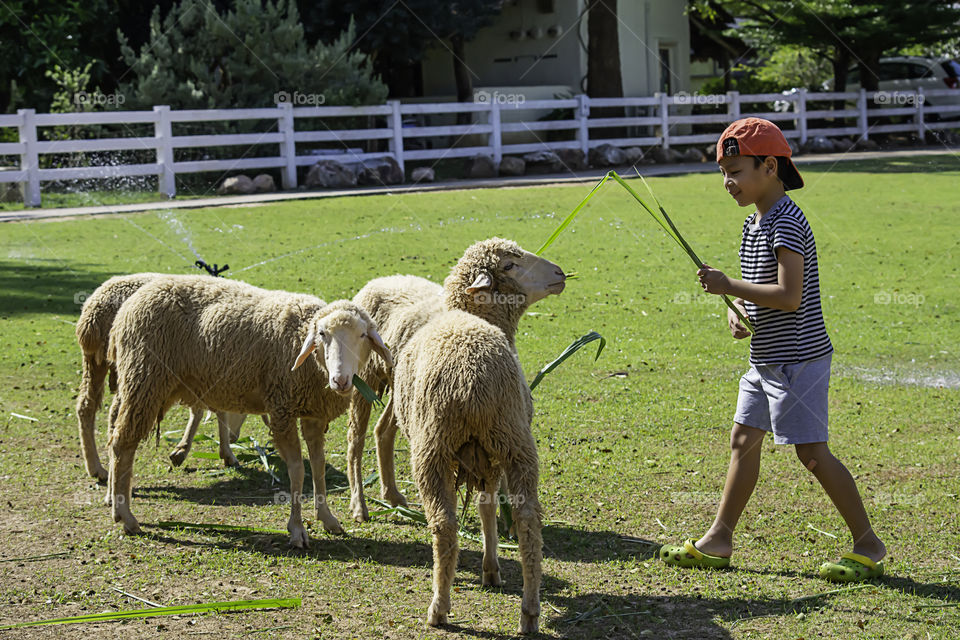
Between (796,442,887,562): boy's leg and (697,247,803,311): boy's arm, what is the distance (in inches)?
27.2

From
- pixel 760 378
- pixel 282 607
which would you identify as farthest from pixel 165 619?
pixel 760 378

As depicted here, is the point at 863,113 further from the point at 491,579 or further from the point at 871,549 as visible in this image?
the point at 491,579

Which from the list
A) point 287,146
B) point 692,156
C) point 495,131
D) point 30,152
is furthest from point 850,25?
point 30,152

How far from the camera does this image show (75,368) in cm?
934

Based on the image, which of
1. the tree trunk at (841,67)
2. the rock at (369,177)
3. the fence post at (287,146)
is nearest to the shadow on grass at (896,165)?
the tree trunk at (841,67)

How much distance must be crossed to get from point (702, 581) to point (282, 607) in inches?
77.7

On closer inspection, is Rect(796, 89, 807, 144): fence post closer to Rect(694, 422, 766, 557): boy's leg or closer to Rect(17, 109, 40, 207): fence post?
Rect(17, 109, 40, 207): fence post

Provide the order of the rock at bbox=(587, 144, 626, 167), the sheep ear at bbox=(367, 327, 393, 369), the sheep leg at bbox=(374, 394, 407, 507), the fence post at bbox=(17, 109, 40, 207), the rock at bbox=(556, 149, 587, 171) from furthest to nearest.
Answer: the rock at bbox=(587, 144, 626, 167) → the rock at bbox=(556, 149, 587, 171) → the fence post at bbox=(17, 109, 40, 207) → the sheep leg at bbox=(374, 394, 407, 507) → the sheep ear at bbox=(367, 327, 393, 369)

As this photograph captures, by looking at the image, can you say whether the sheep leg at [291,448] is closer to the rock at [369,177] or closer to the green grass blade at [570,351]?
the green grass blade at [570,351]

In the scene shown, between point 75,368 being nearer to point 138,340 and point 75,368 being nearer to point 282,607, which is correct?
point 138,340

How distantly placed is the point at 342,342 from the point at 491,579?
1.38 m

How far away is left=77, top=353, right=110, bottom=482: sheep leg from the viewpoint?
21.6ft

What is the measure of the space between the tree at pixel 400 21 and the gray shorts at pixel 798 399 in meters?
22.9

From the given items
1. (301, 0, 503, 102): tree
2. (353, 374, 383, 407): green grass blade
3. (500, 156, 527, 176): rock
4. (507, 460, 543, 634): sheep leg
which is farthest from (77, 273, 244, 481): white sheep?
(301, 0, 503, 102): tree
